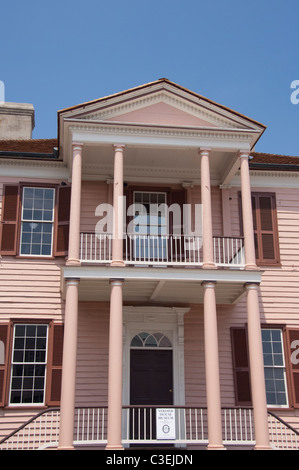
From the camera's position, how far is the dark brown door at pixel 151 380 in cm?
1355

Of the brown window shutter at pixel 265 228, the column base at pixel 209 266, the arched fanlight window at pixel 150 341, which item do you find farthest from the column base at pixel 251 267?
the arched fanlight window at pixel 150 341

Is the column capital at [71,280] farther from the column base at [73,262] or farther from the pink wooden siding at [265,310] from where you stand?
the pink wooden siding at [265,310]

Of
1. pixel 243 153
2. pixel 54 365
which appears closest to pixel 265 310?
pixel 243 153

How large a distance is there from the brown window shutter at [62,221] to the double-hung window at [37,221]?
0.20 meters

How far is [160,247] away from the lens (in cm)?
1444

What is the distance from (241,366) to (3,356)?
219 inches

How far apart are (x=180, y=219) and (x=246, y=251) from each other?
2.57 meters

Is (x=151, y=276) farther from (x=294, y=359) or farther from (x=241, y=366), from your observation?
(x=294, y=359)

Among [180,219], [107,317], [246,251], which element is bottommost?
[107,317]

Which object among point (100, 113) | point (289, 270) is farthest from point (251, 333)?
point (100, 113)

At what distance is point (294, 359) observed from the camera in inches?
543

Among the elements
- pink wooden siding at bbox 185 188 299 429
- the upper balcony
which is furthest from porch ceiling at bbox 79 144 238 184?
pink wooden siding at bbox 185 188 299 429

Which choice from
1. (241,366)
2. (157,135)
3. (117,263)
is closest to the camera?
(117,263)
